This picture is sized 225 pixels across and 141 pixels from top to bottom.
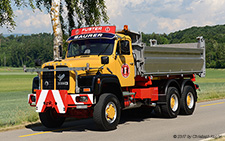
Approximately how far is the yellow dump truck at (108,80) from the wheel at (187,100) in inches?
1.5

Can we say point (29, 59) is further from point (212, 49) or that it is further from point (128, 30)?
point (128, 30)

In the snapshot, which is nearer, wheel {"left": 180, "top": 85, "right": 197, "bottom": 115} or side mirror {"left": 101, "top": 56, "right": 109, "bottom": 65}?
side mirror {"left": 101, "top": 56, "right": 109, "bottom": 65}

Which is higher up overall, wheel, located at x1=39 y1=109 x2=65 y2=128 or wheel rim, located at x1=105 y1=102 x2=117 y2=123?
wheel rim, located at x1=105 y1=102 x2=117 y2=123

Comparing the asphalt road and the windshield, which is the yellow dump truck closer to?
the windshield

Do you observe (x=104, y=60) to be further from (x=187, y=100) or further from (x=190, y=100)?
(x=190, y=100)

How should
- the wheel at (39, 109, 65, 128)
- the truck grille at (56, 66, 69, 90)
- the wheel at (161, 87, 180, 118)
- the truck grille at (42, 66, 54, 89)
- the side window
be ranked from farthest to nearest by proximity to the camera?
1. the wheel at (161, 87, 180, 118)
2. the side window
3. the wheel at (39, 109, 65, 128)
4. the truck grille at (42, 66, 54, 89)
5. the truck grille at (56, 66, 69, 90)

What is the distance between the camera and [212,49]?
187 metres

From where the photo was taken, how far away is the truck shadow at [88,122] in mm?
10523

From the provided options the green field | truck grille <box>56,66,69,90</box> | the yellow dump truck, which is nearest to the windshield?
the yellow dump truck

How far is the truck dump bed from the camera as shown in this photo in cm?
1198

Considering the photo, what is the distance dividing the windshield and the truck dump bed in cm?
145

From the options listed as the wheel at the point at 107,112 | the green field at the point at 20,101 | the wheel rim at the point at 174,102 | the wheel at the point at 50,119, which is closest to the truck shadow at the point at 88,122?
the wheel at the point at 50,119

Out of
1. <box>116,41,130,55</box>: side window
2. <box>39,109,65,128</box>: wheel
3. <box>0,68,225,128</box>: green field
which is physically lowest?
<box>0,68,225,128</box>: green field

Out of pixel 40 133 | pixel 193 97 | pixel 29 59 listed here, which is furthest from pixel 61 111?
pixel 29 59
